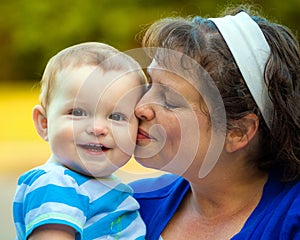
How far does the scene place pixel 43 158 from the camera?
9242 mm

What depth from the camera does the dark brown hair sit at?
2568 millimetres

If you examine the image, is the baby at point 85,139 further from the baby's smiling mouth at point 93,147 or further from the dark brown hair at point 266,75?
the dark brown hair at point 266,75

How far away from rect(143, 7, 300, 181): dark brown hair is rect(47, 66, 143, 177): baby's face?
0.82 ft

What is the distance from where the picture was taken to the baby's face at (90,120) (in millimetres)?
2455

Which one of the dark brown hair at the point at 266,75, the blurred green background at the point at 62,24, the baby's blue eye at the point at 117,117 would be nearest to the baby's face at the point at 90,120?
the baby's blue eye at the point at 117,117

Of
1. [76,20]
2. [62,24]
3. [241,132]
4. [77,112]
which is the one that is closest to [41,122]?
[77,112]

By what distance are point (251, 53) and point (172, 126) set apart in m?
0.35

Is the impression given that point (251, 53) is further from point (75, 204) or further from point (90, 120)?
point (75, 204)

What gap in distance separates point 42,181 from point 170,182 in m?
0.73

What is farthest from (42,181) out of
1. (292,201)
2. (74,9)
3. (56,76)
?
(74,9)

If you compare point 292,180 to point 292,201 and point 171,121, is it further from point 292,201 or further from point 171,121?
point 171,121

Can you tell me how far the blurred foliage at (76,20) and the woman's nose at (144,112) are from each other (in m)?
9.83

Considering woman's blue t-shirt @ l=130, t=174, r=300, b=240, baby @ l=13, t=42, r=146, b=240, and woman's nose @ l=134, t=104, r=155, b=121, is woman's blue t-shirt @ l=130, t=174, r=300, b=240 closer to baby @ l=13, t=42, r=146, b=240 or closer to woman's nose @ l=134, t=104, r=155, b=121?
baby @ l=13, t=42, r=146, b=240

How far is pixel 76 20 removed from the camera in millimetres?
12578
